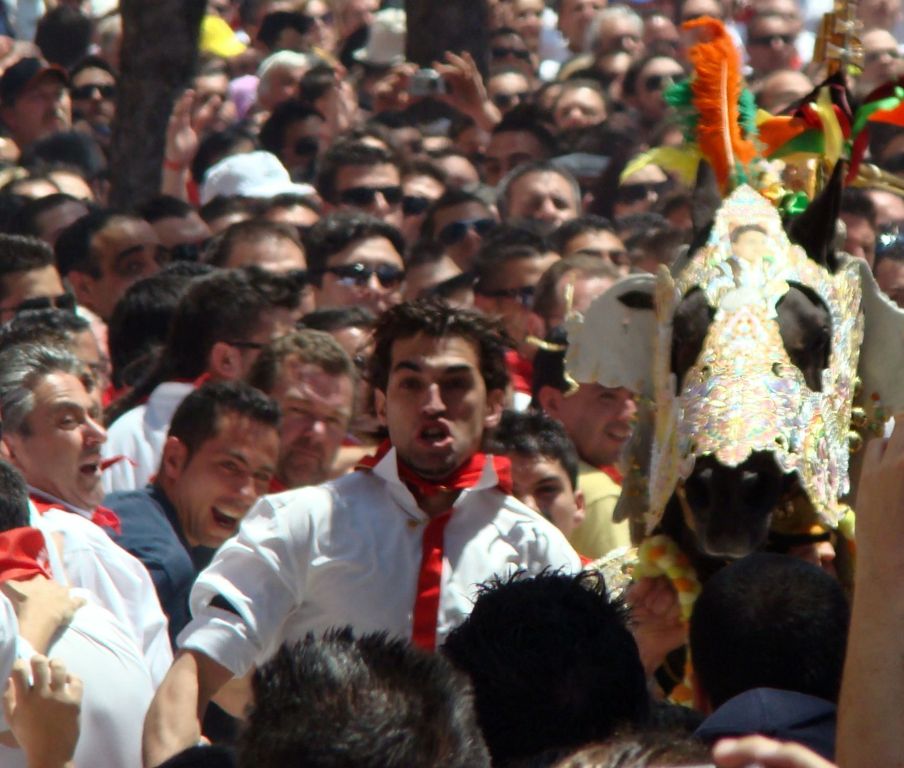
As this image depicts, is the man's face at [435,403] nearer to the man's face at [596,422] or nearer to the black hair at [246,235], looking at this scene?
the man's face at [596,422]

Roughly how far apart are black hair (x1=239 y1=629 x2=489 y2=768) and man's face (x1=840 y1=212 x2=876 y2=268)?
584 centimetres

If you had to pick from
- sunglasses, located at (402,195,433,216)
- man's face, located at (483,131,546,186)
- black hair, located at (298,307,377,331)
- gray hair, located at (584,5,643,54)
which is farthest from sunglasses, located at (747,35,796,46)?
black hair, located at (298,307,377,331)

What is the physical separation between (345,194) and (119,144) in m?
1.23

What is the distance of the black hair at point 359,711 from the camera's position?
7.97ft

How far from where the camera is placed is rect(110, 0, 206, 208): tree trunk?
10.5 meters

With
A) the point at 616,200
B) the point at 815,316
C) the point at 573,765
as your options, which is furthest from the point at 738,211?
the point at 616,200

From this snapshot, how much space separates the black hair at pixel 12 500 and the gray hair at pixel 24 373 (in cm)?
120

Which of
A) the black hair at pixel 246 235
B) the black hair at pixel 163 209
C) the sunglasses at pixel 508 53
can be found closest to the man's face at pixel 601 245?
the black hair at pixel 246 235

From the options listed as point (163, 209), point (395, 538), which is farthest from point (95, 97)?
point (395, 538)

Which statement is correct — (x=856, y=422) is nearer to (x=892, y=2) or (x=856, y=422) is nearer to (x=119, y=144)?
(x=119, y=144)

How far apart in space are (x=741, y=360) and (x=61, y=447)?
1.79m

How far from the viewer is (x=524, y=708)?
3020mm

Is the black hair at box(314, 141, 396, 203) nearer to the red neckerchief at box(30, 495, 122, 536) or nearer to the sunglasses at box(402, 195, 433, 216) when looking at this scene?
the sunglasses at box(402, 195, 433, 216)

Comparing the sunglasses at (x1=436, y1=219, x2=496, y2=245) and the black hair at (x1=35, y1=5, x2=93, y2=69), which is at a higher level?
the black hair at (x1=35, y1=5, x2=93, y2=69)
